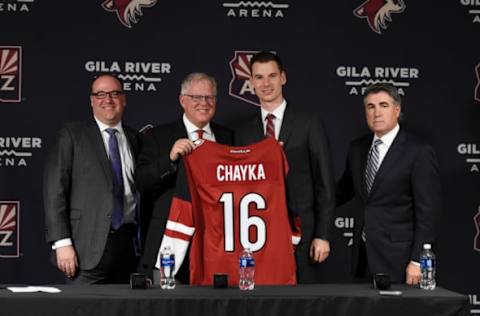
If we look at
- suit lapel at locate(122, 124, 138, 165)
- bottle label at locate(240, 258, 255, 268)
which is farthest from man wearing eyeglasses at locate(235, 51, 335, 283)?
suit lapel at locate(122, 124, 138, 165)

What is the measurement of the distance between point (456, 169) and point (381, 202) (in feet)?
3.90

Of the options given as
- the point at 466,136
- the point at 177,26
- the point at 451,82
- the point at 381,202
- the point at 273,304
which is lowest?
the point at 273,304

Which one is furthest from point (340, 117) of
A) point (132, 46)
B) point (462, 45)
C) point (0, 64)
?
point (0, 64)

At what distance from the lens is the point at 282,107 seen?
4.11 metres

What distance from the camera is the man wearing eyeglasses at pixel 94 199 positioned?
159 inches

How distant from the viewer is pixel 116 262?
162 inches

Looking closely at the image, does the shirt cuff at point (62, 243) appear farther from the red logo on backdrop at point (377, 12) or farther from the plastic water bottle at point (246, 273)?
the red logo on backdrop at point (377, 12)

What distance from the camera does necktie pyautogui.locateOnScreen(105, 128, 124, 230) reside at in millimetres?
4109

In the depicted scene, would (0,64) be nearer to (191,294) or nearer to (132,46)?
(132,46)

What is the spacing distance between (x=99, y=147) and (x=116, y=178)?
0.17 metres

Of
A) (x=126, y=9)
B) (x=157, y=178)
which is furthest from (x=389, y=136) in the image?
(x=126, y=9)

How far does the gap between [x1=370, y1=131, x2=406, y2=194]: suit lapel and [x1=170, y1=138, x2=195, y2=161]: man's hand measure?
865 millimetres

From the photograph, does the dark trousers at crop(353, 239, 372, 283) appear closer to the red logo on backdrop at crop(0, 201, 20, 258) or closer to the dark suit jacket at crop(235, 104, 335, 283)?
the dark suit jacket at crop(235, 104, 335, 283)

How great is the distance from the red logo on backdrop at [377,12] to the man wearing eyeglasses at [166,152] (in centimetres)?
130
